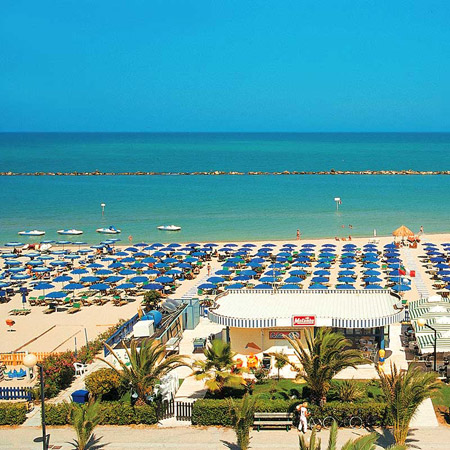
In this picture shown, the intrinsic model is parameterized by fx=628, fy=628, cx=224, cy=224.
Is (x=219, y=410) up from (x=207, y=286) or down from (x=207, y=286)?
down

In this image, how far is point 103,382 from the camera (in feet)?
57.7

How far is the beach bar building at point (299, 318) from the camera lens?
20922 millimetres

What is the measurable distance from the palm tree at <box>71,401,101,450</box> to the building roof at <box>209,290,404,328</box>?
22.6 ft

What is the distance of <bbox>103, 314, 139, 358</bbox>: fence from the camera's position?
2263cm

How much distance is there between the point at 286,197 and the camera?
82.2m

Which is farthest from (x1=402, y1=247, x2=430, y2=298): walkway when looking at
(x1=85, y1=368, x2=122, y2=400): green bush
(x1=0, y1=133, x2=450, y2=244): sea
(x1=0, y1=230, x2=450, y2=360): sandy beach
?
(x1=85, y1=368, x2=122, y2=400): green bush

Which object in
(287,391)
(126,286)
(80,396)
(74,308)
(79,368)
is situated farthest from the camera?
(126,286)

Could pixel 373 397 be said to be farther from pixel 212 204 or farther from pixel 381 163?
pixel 381 163

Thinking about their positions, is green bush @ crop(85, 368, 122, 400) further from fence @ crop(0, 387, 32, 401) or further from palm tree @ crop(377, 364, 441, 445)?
palm tree @ crop(377, 364, 441, 445)

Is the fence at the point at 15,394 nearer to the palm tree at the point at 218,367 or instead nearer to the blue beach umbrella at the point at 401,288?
the palm tree at the point at 218,367

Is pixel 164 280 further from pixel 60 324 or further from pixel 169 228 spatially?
pixel 169 228

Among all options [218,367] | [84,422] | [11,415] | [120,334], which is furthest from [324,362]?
[120,334]

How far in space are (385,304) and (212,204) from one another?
177 feet

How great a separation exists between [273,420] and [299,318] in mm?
5168
